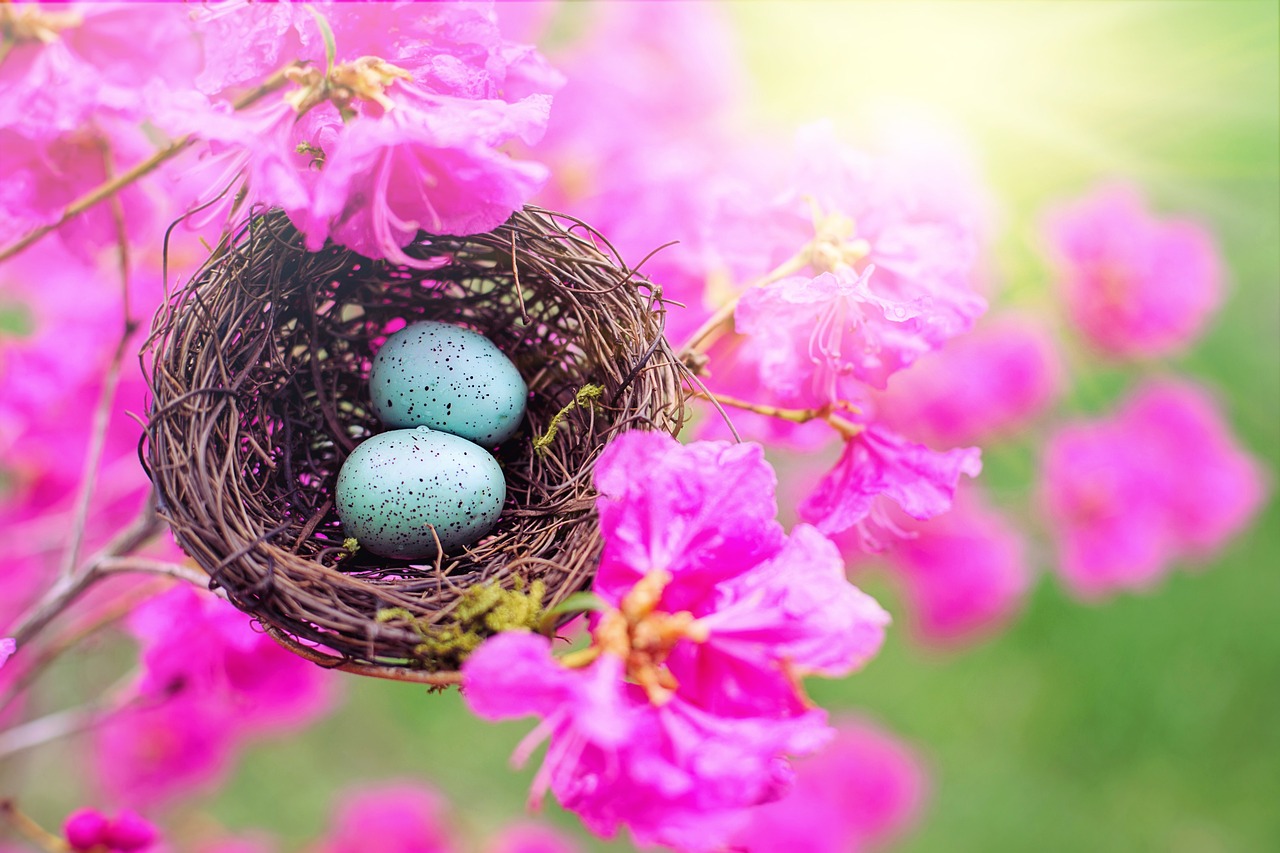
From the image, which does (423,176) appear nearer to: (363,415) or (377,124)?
(377,124)

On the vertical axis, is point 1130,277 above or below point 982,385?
above

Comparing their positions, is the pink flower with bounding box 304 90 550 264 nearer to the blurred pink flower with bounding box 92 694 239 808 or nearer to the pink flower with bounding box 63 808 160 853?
the pink flower with bounding box 63 808 160 853

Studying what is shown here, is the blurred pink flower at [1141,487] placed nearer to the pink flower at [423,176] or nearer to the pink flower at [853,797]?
the pink flower at [853,797]

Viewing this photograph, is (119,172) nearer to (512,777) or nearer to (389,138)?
(389,138)

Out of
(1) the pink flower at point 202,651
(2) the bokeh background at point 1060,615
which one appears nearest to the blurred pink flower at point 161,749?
(2) the bokeh background at point 1060,615

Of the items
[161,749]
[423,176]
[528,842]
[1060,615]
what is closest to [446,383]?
[423,176]
